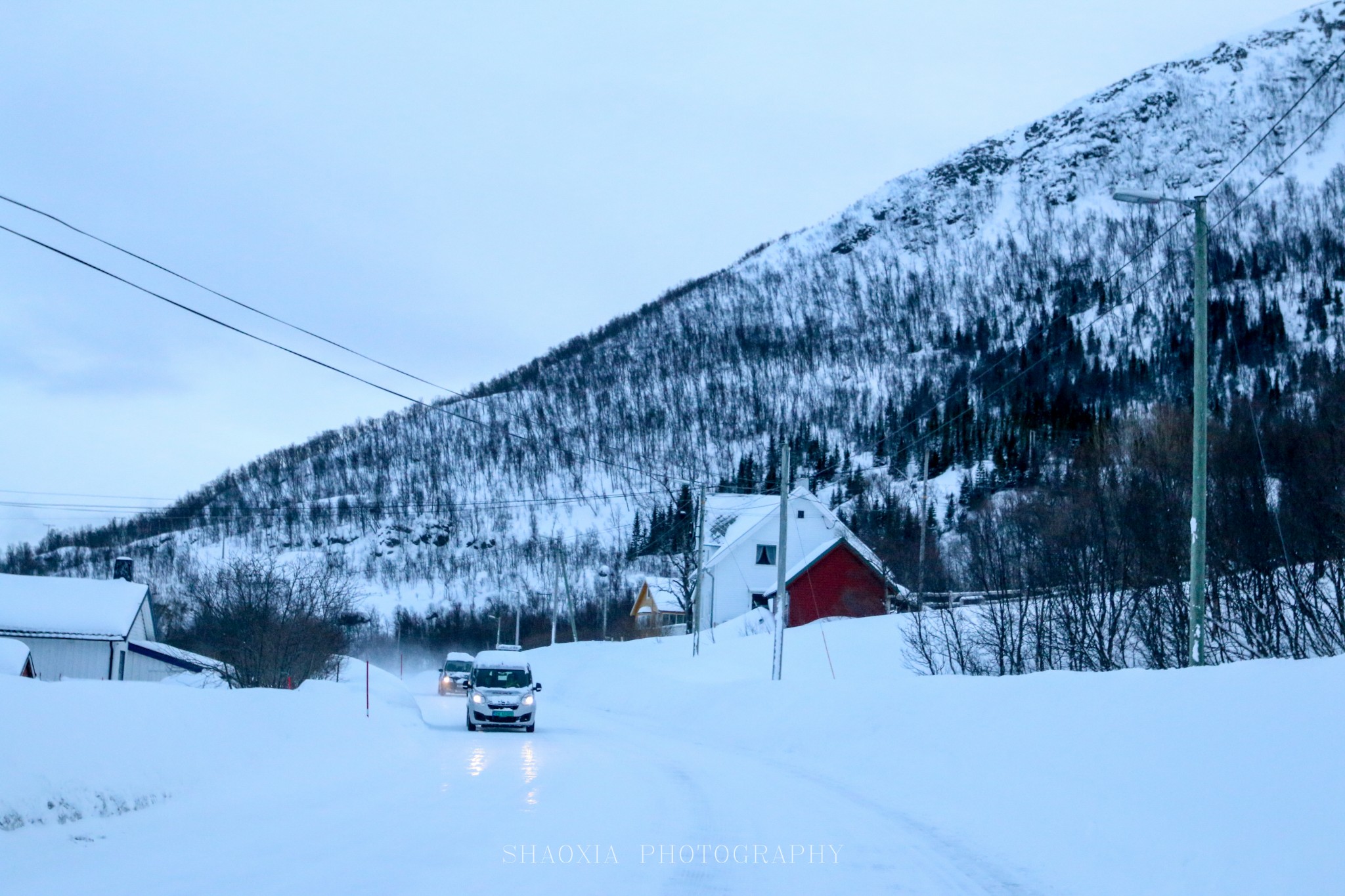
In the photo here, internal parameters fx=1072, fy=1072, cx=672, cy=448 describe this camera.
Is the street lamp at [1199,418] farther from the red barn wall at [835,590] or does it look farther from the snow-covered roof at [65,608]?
the snow-covered roof at [65,608]

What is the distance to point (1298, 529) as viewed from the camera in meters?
22.2

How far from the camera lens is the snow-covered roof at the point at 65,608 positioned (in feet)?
143

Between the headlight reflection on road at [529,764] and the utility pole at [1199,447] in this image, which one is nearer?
the headlight reflection on road at [529,764]

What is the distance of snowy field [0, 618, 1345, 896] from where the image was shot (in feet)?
25.8

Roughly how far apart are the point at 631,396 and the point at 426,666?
3812 inches

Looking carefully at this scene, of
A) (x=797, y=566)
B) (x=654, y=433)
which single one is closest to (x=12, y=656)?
(x=797, y=566)

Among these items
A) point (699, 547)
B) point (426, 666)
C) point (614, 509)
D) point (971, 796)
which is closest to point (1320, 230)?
point (614, 509)

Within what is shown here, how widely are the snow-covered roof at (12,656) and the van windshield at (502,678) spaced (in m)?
11.9

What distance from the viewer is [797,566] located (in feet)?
198

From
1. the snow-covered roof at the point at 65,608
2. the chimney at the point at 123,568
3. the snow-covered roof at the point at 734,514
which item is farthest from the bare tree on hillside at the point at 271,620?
the snow-covered roof at the point at 734,514

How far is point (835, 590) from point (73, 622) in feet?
119

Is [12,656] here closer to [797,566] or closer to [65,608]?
[65,608]

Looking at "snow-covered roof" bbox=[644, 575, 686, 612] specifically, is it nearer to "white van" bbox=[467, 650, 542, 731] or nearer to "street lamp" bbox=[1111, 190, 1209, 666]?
"white van" bbox=[467, 650, 542, 731]

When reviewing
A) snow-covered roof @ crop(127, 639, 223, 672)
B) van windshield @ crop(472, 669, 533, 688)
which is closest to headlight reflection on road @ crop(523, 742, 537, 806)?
van windshield @ crop(472, 669, 533, 688)
